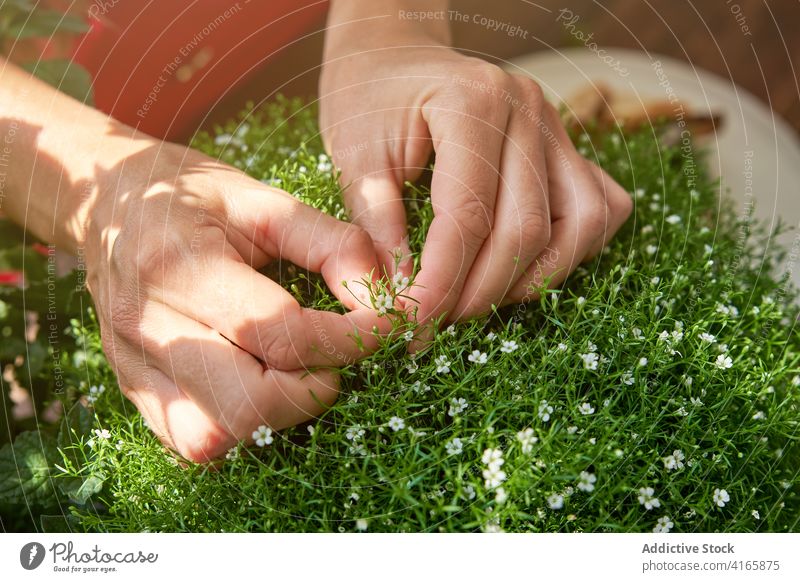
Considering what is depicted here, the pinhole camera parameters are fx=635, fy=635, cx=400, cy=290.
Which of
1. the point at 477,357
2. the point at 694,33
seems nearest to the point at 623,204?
the point at 477,357

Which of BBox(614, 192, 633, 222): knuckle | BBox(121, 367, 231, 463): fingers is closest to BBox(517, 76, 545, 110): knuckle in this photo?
BBox(614, 192, 633, 222): knuckle

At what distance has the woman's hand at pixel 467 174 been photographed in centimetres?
59

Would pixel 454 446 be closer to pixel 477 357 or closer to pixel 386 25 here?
pixel 477 357

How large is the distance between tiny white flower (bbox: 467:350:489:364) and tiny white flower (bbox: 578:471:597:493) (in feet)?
0.40

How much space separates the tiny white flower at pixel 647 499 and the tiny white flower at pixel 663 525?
20 mm

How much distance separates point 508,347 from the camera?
22.7 inches

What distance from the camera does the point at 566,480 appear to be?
1.72 ft

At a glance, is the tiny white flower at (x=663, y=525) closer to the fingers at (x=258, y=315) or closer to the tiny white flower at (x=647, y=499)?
the tiny white flower at (x=647, y=499)

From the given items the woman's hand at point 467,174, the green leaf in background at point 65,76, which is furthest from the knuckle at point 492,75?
the green leaf in background at point 65,76

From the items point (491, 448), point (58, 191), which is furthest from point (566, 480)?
point (58, 191)

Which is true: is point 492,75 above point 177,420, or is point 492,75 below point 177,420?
above

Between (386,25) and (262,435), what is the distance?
1.63 ft

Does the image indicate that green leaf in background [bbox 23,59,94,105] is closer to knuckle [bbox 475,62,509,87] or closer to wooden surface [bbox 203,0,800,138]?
knuckle [bbox 475,62,509,87]

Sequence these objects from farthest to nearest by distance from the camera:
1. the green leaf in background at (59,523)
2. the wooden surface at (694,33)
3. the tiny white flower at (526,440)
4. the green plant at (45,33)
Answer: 1. the wooden surface at (694,33)
2. the green plant at (45,33)
3. the green leaf in background at (59,523)
4. the tiny white flower at (526,440)
